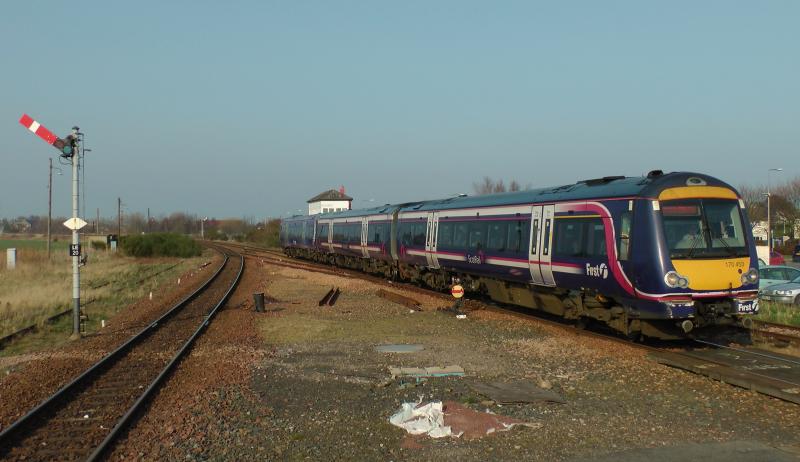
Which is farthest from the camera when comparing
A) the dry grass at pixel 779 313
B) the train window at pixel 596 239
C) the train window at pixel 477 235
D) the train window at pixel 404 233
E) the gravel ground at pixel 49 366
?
the train window at pixel 404 233

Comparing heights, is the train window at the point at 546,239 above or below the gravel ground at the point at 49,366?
above

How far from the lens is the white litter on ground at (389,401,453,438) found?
754 cm

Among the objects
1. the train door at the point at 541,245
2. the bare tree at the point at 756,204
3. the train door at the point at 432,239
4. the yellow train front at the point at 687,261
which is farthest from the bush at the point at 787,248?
the yellow train front at the point at 687,261

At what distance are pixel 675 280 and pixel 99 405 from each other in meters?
8.80

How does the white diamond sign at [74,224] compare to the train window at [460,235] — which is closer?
the white diamond sign at [74,224]

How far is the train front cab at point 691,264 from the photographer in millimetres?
11477

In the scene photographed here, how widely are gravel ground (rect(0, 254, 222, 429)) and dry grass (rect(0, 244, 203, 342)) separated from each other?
3065mm

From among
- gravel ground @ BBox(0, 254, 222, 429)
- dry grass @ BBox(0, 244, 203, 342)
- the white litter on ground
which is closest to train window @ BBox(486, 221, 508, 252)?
gravel ground @ BBox(0, 254, 222, 429)

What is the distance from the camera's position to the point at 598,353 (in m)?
12.0

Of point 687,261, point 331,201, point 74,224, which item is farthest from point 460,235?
point 331,201

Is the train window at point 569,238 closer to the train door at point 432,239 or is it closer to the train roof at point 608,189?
the train roof at point 608,189

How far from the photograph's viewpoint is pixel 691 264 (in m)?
11.6

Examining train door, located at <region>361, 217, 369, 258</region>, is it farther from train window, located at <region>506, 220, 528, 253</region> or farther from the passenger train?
train window, located at <region>506, 220, 528, 253</region>

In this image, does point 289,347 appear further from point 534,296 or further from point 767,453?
point 767,453
